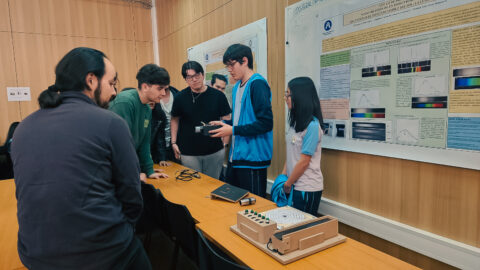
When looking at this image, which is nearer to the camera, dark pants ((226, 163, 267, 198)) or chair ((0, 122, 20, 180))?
dark pants ((226, 163, 267, 198))

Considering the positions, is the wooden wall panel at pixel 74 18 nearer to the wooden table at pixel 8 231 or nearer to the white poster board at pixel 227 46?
the white poster board at pixel 227 46

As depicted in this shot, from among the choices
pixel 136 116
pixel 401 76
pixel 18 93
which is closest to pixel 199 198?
pixel 136 116

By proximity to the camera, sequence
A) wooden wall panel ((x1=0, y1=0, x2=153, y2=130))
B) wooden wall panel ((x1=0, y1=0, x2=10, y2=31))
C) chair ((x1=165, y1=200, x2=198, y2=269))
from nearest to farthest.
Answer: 1. chair ((x1=165, y1=200, x2=198, y2=269))
2. wooden wall panel ((x1=0, y1=0, x2=10, y2=31))
3. wooden wall panel ((x1=0, y1=0, x2=153, y2=130))

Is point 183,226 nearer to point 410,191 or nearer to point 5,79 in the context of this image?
point 410,191

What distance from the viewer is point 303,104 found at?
1896mm

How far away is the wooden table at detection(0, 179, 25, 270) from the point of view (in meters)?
1.27

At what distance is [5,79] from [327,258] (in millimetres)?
5320

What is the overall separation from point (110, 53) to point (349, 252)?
5.31 metres

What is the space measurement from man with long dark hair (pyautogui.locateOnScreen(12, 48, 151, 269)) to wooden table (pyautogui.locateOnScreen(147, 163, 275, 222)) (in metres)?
0.58

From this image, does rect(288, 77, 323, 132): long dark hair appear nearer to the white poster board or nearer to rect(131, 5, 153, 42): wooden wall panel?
the white poster board

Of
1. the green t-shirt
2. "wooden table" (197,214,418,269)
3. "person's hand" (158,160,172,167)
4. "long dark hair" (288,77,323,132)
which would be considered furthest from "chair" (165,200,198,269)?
"person's hand" (158,160,172,167)

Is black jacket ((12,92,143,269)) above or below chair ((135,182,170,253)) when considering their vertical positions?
above

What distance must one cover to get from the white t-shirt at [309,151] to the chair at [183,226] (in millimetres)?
768

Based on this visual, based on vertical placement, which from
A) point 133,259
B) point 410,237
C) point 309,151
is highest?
point 309,151
